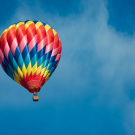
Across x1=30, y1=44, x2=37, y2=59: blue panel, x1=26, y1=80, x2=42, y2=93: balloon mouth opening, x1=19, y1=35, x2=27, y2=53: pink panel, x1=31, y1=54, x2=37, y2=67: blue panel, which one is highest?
x1=19, y1=35, x2=27, y2=53: pink panel

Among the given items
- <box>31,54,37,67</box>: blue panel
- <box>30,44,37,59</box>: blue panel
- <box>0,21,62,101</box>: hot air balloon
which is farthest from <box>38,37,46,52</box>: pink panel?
<box>31,54,37,67</box>: blue panel

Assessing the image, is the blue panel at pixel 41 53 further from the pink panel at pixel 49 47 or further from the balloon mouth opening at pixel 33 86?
the balloon mouth opening at pixel 33 86

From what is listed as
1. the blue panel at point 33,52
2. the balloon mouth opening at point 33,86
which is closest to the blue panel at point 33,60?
the blue panel at point 33,52

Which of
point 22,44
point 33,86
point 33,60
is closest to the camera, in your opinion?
point 33,86

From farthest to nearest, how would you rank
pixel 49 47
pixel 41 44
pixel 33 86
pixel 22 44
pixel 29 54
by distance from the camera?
pixel 49 47 < pixel 41 44 < pixel 22 44 < pixel 29 54 < pixel 33 86

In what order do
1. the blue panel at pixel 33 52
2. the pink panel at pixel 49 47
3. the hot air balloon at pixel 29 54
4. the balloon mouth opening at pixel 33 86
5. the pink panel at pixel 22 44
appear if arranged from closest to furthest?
1. the balloon mouth opening at pixel 33 86
2. the hot air balloon at pixel 29 54
3. the blue panel at pixel 33 52
4. the pink panel at pixel 22 44
5. the pink panel at pixel 49 47

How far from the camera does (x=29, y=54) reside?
28.6m

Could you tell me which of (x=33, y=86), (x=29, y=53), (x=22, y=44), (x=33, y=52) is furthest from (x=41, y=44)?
(x=33, y=86)

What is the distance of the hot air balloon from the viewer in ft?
92.8

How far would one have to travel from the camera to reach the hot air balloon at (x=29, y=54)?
28281mm

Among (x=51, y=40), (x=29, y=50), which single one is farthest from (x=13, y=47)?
(x=51, y=40)

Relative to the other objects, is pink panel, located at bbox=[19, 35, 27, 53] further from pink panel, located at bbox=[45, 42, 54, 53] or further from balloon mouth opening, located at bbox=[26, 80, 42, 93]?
balloon mouth opening, located at bbox=[26, 80, 42, 93]

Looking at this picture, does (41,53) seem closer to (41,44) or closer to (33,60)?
(41,44)

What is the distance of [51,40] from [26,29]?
7.13 ft
